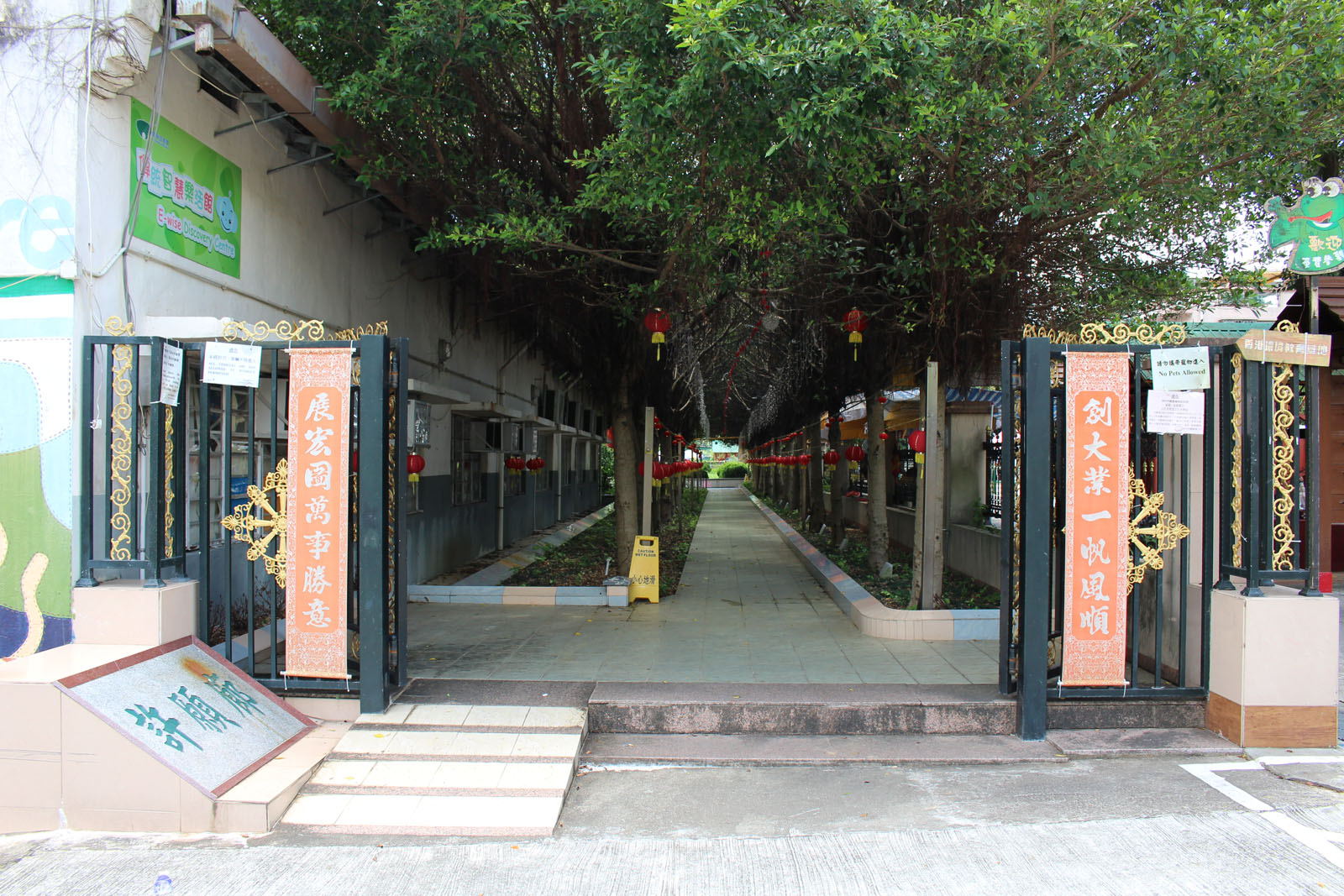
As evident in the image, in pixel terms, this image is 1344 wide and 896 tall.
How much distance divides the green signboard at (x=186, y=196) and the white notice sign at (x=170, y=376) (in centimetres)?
122

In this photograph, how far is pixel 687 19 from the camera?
472 centimetres

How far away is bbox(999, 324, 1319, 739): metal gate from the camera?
498 centimetres

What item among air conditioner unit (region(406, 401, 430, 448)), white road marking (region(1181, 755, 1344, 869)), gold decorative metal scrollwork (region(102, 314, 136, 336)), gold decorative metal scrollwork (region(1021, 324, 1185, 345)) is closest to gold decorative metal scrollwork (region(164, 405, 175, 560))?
gold decorative metal scrollwork (region(102, 314, 136, 336))

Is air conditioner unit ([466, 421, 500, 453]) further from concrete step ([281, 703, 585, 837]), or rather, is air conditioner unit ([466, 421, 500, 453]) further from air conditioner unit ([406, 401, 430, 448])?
concrete step ([281, 703, 585, 837])

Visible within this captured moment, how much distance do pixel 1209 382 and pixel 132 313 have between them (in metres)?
7.19

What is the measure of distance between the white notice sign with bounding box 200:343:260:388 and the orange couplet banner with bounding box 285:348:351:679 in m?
0.22

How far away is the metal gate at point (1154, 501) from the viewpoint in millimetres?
4984

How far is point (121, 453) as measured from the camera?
4855 mm

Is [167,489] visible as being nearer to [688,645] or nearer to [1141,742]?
[688,645]

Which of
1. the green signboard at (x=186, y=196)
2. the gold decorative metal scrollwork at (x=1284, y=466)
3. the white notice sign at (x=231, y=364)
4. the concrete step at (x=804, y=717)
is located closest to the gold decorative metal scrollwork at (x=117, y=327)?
the white notice sign at (x=231, y=364)

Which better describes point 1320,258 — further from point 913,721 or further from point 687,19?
point 687,19

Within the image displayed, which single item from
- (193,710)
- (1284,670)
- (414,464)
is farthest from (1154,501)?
(414,464)

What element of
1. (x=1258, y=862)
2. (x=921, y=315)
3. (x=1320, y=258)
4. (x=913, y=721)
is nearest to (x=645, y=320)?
(x=921, y=315)

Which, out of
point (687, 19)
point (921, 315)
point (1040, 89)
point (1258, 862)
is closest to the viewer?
point (1258, 862)
